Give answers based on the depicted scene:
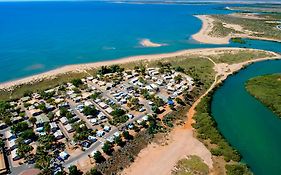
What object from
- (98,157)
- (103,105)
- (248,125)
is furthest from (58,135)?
(248,125)

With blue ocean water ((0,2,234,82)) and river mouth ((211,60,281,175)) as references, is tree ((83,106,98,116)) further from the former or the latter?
blue ocean water ((0,2,234,82))

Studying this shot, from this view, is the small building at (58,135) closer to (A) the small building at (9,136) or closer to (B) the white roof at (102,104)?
(A) the small building at (9,136)

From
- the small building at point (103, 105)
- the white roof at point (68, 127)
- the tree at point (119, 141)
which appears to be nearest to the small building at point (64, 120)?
the white roof at point (68, 127)

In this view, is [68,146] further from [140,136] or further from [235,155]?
[235,155]

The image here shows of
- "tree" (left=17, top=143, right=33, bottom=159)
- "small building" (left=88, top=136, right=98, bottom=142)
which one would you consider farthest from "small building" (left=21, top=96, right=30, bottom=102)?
"small building" (left=88, top=136, right=98, bottom=142)

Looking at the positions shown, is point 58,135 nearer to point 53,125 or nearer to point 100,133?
point 53,125

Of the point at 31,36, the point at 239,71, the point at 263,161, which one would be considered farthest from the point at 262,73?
the point at 31,36
